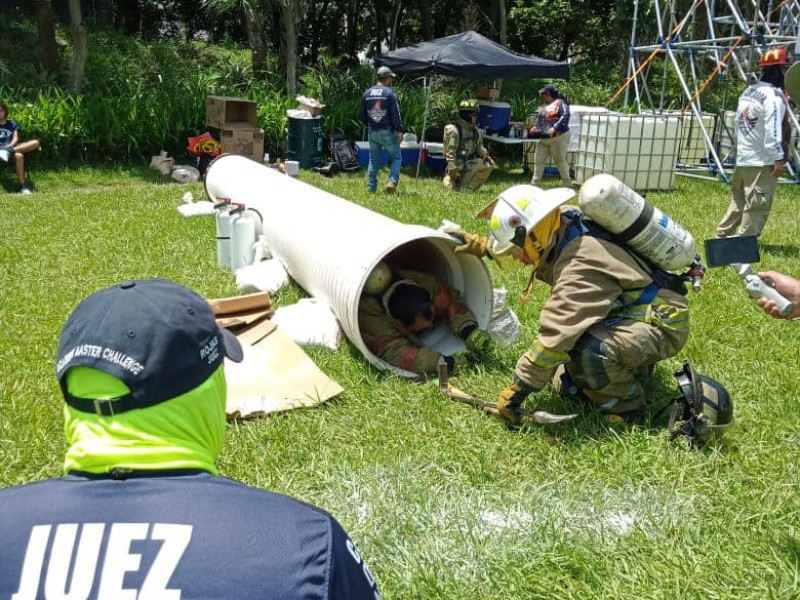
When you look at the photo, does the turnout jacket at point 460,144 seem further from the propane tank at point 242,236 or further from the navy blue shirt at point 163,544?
the navy blue shirt at point 163,544

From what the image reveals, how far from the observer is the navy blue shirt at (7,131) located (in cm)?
1205

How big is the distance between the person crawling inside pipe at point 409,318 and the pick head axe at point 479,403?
0.31m

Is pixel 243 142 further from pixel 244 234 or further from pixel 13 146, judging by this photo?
pixel 244 234

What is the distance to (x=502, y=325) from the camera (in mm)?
5164

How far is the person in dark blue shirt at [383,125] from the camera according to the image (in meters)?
11.3

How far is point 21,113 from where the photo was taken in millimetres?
13141

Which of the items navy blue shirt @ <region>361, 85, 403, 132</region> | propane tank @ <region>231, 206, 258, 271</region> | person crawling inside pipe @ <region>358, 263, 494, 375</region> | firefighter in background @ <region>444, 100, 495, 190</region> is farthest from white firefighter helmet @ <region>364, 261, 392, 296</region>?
firefighter in background @ <region>444, 100, 495, 190</region>

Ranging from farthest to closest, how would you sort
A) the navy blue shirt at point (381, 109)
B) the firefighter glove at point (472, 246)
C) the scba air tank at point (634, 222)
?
the navy blue shirt at point (381, 109) → the firefighter glove at point (472, 246) → the scba air tank at point (634, 222)

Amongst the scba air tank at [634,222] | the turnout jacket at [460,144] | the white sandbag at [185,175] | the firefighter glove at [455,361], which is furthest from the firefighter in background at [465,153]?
the scba air tank at [634,222]

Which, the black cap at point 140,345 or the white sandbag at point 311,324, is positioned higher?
the black cap at point 140,345

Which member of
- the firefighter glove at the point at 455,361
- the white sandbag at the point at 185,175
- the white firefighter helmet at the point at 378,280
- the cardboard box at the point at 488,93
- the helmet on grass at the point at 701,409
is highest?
the cardboard box at the point at 488,93

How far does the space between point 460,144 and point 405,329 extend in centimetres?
730

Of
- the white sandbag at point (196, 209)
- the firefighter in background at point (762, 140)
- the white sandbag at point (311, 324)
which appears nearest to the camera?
the white sandbag at point (311, 324)

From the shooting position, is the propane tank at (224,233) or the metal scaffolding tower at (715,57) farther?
the metal scaffolding tower at (715,57)
